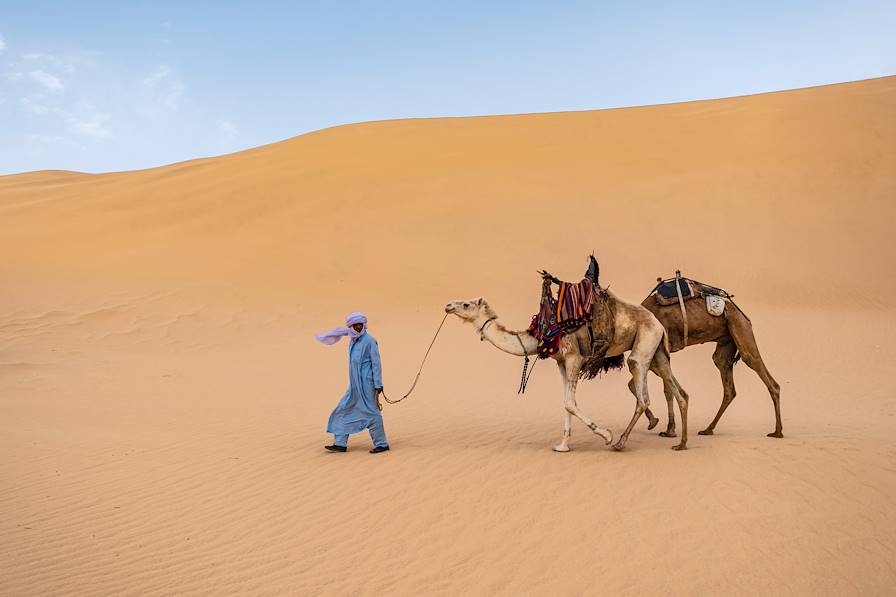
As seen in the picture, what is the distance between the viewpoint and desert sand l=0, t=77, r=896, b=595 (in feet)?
17.9

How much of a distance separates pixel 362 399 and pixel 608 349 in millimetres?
3009

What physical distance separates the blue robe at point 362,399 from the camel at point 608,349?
121 cm

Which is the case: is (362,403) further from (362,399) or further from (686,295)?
(686,295)

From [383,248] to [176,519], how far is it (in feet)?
52.4

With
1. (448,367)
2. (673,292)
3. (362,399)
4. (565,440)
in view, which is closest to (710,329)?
(673,292)

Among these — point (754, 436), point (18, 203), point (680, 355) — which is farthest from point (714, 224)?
point (18, 203)

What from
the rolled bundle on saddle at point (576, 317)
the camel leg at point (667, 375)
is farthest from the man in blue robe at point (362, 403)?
the camel leg at point (667, 375)

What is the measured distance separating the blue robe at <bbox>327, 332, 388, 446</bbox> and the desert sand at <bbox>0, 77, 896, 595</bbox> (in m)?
0.33

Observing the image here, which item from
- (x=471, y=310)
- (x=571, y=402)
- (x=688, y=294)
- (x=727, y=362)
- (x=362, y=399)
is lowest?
(x=571, y=402)

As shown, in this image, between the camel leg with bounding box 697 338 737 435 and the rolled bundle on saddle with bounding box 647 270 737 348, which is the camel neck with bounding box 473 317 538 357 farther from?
the camel leg with bounding box 697 338 737 435

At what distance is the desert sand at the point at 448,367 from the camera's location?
17.9 feet

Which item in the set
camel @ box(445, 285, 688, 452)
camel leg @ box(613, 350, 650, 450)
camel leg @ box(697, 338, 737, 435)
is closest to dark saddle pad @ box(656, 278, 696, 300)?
camel @ box(445, 285, 688, 452)

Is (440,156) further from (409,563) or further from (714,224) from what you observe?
(409,563)

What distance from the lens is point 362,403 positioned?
8.66 m
